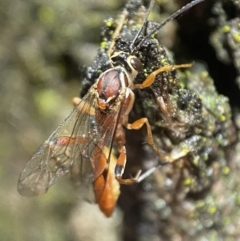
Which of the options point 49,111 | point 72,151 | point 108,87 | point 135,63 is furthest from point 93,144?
point 49,111

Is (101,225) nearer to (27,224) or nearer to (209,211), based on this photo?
(27,224)

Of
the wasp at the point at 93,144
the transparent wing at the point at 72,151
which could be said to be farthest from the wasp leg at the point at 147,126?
the transparent wing at the point at 72,151

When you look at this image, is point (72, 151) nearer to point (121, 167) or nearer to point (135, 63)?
point (121, 167)

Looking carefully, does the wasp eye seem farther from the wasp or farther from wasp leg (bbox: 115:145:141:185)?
wasp leg (bbox: 115:145:141:185)

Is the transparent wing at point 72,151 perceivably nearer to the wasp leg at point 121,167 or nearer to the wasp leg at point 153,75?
the wasp leg at point 121,167

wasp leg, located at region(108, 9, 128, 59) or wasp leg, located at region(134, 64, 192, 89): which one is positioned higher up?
wasp leg, located at region(108, 9, 128, 59)

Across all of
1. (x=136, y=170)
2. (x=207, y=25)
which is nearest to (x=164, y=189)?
(x=136, y=170)

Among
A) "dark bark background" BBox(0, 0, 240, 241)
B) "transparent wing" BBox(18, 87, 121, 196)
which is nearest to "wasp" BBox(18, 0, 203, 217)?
"transparent wing" BBox(18, 87, 121, 196)
